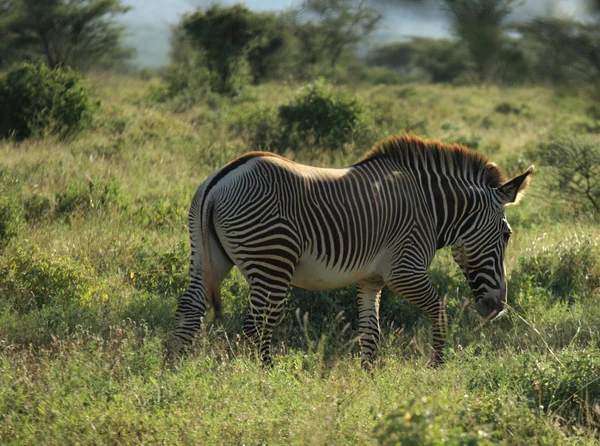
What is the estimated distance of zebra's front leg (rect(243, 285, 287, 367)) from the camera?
5594mm

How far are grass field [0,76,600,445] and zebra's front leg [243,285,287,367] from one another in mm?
135

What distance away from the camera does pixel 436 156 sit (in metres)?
6.51

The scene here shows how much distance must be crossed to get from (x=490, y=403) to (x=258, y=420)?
1.34 metres

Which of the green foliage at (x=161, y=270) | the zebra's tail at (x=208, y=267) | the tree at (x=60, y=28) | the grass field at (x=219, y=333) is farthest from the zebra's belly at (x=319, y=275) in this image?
the tree at (x=60, y=28)

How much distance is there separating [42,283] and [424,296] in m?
3.34

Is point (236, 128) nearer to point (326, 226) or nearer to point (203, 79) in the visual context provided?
point (203, 79)

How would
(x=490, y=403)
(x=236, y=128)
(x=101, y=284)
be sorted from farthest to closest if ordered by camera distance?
1. (x=236, y=128)
2. (x=101, y=284)
3. (x=490, y=403)

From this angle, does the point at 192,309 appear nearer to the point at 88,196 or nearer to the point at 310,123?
the point at 88,196

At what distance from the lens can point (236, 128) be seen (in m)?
13.6

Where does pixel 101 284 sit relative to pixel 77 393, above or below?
below

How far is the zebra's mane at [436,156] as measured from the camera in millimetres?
6418

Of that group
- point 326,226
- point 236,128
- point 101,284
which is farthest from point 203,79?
point 326,226

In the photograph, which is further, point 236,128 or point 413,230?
point 236,128

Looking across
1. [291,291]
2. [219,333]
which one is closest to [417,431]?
[219,333]
